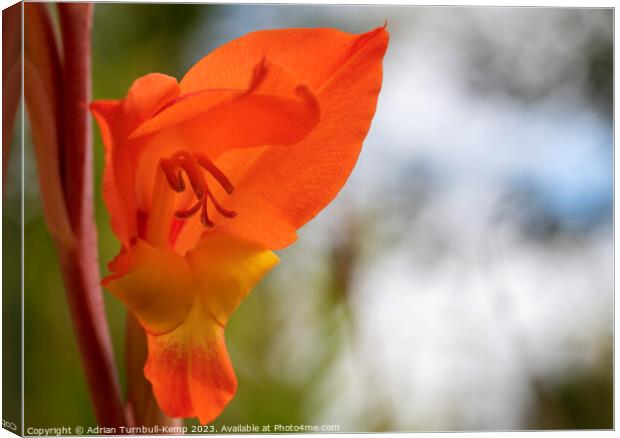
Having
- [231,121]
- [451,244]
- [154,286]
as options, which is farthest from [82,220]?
[451,244]

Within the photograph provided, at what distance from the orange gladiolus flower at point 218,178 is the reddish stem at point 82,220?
0.09m

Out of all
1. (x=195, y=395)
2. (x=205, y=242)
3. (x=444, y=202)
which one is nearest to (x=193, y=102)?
(x=205, y=242)

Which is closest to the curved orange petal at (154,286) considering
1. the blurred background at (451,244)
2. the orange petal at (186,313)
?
the orange petal at (186,313)

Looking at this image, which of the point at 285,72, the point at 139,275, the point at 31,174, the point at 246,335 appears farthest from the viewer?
the point at 246,335

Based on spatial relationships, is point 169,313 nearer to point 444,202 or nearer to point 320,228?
Answer: point 320,228

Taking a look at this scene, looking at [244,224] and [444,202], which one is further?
[444,202]

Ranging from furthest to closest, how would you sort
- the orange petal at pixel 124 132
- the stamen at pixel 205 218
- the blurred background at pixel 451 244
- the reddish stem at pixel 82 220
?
the blurred background at pixel 451 244
the reddish stem at pixel 82 220
the stamen at pixel 205 218
the orange petal at pixel 124 132

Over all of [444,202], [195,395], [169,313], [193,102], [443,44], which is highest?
[443,44]

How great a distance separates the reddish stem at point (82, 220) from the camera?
1327 millimetres

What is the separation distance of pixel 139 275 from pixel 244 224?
0.16m

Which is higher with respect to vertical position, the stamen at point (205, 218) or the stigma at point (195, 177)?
the stigma at point (195, 177)

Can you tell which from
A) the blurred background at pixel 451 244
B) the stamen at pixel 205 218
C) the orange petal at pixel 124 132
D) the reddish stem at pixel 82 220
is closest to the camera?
the orange petal at pixel 124 132

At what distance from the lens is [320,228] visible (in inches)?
62.5

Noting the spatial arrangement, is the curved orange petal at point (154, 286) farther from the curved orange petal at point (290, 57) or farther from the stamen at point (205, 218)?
the curved orange petal at point (290, 57)
